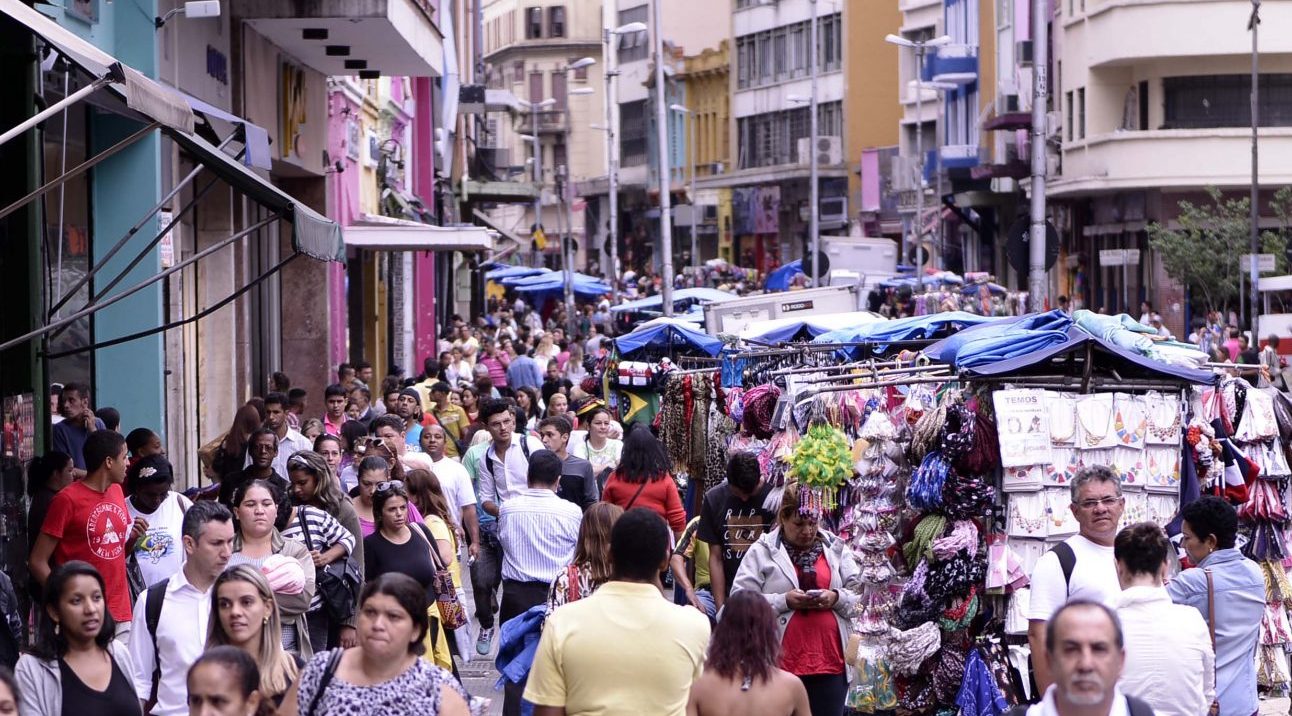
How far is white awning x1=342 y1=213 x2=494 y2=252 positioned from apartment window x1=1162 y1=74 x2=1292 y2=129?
2533cm

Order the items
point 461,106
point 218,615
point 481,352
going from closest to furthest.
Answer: point 218,615, point 481,352, point 461,106

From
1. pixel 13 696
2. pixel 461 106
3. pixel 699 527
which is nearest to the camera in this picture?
pixel 13 696

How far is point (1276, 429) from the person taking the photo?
1206cm

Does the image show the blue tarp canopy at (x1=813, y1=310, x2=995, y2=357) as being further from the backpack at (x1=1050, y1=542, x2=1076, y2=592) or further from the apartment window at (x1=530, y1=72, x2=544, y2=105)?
the apartment window at (x1=530, y1=72, x2=544, y2=105)

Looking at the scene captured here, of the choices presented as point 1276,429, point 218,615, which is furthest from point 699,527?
point 218,615

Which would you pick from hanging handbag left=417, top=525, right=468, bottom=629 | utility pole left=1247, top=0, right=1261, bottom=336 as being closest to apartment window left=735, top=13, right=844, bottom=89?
utility pole left=1247, top=0, right=1261, bottom=336

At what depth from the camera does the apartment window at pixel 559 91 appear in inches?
4673

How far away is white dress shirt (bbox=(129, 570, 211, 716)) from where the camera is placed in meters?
7.59

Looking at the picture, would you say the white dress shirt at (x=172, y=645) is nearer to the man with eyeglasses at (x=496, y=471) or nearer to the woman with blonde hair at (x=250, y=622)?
the woman with blonde hair at (x=250, y=622)

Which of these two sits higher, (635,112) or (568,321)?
(635,112)

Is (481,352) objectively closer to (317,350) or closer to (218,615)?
(317,350)

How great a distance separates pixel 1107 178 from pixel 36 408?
1574 inches

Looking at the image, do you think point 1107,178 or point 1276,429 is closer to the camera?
point 1276,429

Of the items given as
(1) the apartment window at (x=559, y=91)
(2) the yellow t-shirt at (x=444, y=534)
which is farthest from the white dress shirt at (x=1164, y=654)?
(1) the apartment window at (x=559, y=91)
